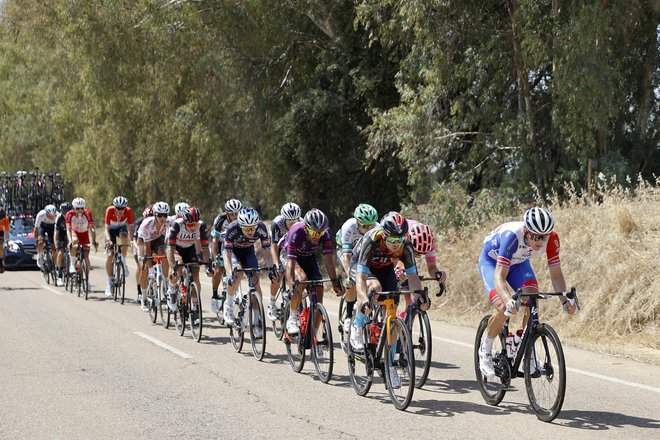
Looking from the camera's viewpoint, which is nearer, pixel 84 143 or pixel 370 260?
pixel 370 260

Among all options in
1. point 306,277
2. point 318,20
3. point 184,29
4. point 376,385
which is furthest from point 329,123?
point 376,385

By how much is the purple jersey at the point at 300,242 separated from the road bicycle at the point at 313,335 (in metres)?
0.43

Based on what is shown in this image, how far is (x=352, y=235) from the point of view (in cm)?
1058

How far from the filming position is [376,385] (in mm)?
9047

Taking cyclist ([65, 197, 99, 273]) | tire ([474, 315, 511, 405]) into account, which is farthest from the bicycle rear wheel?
cyclist ([65, 197, 99, 273])

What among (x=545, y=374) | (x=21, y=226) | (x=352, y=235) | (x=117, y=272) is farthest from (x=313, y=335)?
(x=21, y=226)

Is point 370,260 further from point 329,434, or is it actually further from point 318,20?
point 318,20

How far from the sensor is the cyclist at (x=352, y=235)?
9.13m

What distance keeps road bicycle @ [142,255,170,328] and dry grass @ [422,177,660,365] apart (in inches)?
180

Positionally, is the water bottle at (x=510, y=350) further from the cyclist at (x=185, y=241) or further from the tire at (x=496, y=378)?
the cyclist at (x=185, y=241)

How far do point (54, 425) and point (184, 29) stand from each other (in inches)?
765

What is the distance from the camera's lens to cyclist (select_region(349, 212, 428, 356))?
8109 mm

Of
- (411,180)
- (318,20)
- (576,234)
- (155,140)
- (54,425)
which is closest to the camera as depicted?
(54,425)

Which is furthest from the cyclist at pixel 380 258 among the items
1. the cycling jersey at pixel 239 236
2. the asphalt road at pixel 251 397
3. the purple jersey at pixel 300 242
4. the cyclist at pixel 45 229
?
the cyclist at pixel 45 229
